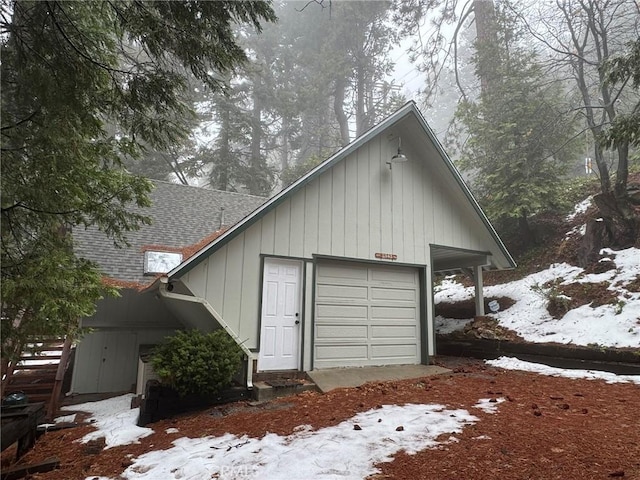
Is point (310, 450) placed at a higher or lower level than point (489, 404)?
lower

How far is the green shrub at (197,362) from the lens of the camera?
4.91 m

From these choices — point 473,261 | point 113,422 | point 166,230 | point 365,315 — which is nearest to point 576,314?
point 473,261

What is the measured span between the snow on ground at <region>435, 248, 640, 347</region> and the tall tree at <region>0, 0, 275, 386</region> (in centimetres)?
744

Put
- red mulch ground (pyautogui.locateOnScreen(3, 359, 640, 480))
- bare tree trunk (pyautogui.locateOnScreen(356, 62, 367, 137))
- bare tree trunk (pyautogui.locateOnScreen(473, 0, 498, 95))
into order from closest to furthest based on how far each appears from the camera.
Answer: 1. red mulch ground (pyautogui.locateOnScreen(3, 359, 640, 480))
2. bare tree trunk (pyautogui.locateOnScreen(473, 0, 498, 95))
3. bare tree trunk (pyautogui.locateOnScreen(356, 62, 367, 137))

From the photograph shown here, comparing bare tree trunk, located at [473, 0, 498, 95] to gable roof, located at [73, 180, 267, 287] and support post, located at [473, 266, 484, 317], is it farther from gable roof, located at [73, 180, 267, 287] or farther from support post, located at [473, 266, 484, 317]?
gable roof, located at [73, 180, 267, 287]

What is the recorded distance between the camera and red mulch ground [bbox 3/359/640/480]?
279 centimetres

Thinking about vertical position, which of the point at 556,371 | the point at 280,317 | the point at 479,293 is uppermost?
the point at 479,293

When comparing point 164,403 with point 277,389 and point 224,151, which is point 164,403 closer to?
point 277,389

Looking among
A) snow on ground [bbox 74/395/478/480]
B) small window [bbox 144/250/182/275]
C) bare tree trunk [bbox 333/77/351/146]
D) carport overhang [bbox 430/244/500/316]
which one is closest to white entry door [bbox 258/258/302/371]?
snow on ground [bbox 74/395/478/480]

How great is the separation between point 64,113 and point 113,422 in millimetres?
4249

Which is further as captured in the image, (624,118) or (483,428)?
(624,118)

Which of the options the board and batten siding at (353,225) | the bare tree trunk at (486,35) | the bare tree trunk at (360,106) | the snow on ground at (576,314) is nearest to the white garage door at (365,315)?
the board and batten siding at (353,225)

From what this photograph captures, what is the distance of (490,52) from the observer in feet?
43.6

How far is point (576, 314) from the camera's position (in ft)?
24.9
